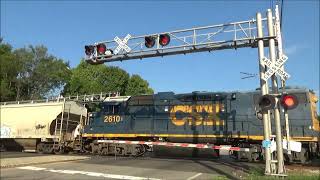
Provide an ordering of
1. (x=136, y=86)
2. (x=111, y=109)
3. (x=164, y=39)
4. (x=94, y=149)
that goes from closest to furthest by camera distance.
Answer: (x=164, y=39) < (x=94, y=149) < (x=111, y=109) < (x=136, y=86)

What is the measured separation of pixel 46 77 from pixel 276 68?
5245cm

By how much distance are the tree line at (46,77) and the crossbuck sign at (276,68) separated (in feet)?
158

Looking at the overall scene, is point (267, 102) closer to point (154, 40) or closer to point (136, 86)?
point (154, 40)

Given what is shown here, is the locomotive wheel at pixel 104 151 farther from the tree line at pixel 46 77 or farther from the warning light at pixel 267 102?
the tree line at pixel 46 77

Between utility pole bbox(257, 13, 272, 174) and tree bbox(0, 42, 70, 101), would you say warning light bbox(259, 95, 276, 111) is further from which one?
tree bbox(0, 42, 70, 101)

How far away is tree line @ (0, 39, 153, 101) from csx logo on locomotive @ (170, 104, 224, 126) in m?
38.5

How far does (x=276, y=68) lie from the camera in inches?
551

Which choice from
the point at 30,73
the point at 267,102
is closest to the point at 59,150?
the point at 267,102

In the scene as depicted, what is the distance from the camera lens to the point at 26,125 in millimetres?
29453

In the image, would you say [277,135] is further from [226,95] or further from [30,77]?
[30,77]

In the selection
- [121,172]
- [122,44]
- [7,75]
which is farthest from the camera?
[7,75]

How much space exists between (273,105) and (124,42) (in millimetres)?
7943

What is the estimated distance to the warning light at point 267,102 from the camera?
1312 cm

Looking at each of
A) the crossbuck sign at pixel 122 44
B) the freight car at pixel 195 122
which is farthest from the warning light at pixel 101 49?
the freight car at pixel 195 122
